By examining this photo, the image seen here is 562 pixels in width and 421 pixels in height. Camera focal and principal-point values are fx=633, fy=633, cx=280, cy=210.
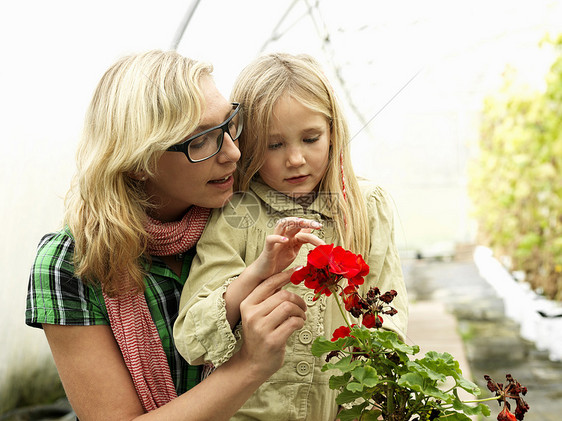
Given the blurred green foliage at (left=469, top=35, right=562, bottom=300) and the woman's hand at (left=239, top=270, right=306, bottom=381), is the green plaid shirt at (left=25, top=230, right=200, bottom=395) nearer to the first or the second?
the woman's hand at (left=239, top=270, right=306, bottom=381)

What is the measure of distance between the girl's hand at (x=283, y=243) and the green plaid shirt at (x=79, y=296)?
1.05 ft

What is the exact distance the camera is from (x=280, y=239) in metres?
1.12

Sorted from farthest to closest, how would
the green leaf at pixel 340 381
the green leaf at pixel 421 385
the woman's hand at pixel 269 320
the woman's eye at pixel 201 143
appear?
the woman's eye at pixel 201 143 → the woman's hand at pixel 269 320 → the green leaf at pixel 340 381 → the green leaf at pixel 421 385

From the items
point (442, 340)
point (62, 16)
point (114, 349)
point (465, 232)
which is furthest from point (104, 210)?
point (465, 232)

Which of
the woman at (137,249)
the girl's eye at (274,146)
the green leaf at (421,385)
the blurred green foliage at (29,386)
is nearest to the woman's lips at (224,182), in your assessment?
the woman at (137,249)

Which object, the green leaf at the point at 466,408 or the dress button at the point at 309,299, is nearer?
the green leaf at the point at 466,408

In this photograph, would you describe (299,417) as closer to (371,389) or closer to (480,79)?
(371,389)

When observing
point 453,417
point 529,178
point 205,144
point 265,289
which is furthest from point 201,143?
point 529,178

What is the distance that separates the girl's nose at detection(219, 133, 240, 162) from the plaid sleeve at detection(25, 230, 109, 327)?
394mm

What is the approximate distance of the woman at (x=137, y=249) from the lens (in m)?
1.25

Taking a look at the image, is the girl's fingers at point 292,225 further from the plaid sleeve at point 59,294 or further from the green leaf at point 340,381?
the plaid sleeve at point 59,294

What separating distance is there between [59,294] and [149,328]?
201 mm

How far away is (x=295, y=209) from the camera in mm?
1416

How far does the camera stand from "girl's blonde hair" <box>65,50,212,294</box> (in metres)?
1.25
